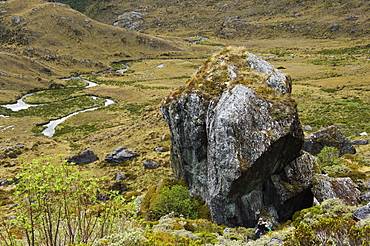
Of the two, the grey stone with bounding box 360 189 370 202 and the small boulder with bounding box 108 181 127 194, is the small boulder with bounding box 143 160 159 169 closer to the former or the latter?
the small boulder with bounding box 108 181 127 194

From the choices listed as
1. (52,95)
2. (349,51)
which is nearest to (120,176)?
(52,95)

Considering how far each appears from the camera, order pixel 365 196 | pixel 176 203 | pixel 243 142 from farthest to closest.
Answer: pixel 176 203, pixel 365 196, pixel 243 142

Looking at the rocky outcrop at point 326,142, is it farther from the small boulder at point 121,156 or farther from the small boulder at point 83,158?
the small boulder at point 83,158

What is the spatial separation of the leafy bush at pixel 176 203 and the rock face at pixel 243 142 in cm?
141

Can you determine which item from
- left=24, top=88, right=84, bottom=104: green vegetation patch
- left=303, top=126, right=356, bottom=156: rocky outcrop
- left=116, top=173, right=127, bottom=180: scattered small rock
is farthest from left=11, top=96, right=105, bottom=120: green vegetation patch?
left=303, top=126, right=356, bottom=156: rocky outcrop

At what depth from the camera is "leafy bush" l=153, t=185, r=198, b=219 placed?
24375 millimetres

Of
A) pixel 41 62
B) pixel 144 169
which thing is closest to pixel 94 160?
pixel 144 169

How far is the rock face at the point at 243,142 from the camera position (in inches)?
794

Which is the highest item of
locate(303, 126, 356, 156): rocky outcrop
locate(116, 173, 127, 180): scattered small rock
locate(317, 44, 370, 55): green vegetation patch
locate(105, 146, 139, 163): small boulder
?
locate(317, 44, 370, 55): green vegetation patch

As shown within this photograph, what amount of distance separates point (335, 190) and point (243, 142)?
28.3 ft

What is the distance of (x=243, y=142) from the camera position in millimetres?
20141

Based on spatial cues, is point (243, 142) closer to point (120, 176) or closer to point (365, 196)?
point (365, 196)

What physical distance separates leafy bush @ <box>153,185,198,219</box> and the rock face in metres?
1.41

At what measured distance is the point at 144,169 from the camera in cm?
4862
